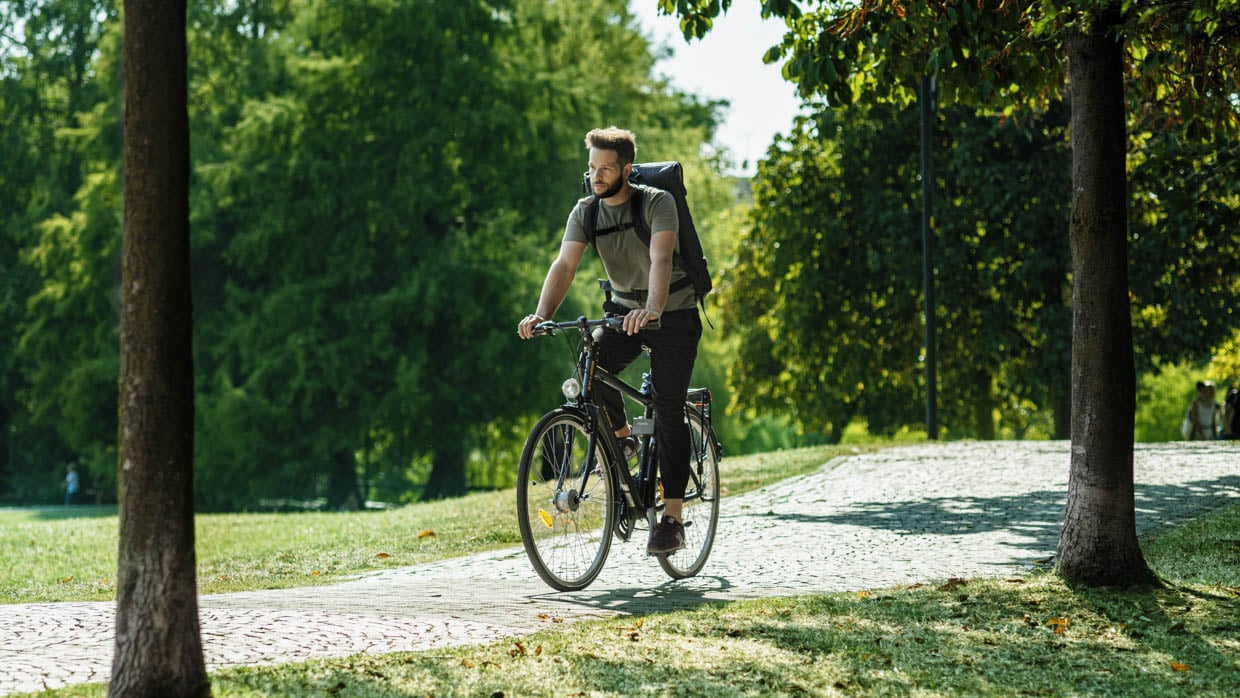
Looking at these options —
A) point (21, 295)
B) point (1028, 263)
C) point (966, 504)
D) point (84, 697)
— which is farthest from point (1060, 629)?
point (21, 295)

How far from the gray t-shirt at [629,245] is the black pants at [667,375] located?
0.12m

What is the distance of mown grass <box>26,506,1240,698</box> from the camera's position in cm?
475

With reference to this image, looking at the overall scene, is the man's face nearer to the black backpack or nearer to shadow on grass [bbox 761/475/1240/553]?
the black backpack

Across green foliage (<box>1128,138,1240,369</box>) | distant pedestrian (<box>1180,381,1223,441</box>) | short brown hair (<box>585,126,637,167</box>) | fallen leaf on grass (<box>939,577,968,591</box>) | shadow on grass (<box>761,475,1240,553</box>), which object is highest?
green foliage (<box>1128,138,1240,369</box>)

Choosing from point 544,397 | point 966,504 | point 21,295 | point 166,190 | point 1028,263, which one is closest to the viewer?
point 166,190

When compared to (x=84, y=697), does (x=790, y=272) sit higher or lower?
higher

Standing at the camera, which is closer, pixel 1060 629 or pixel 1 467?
pixel 1060 629

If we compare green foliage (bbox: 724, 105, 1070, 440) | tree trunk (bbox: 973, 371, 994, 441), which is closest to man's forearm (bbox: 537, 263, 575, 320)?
green foliage (bbox: 724, 105, 1070, 440)

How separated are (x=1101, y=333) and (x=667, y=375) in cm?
208

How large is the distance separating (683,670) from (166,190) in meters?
2.30

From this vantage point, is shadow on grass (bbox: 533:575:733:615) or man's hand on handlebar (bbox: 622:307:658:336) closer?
shadow on grass (bbox: 533:575:733:615)

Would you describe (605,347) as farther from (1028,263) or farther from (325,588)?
(1028,263)

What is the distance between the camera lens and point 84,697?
4477 millimetres

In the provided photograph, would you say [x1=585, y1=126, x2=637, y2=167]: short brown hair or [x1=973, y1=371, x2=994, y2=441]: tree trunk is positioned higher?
[x1=585, y1=126, x2=637, y2=167]: short brown hair
